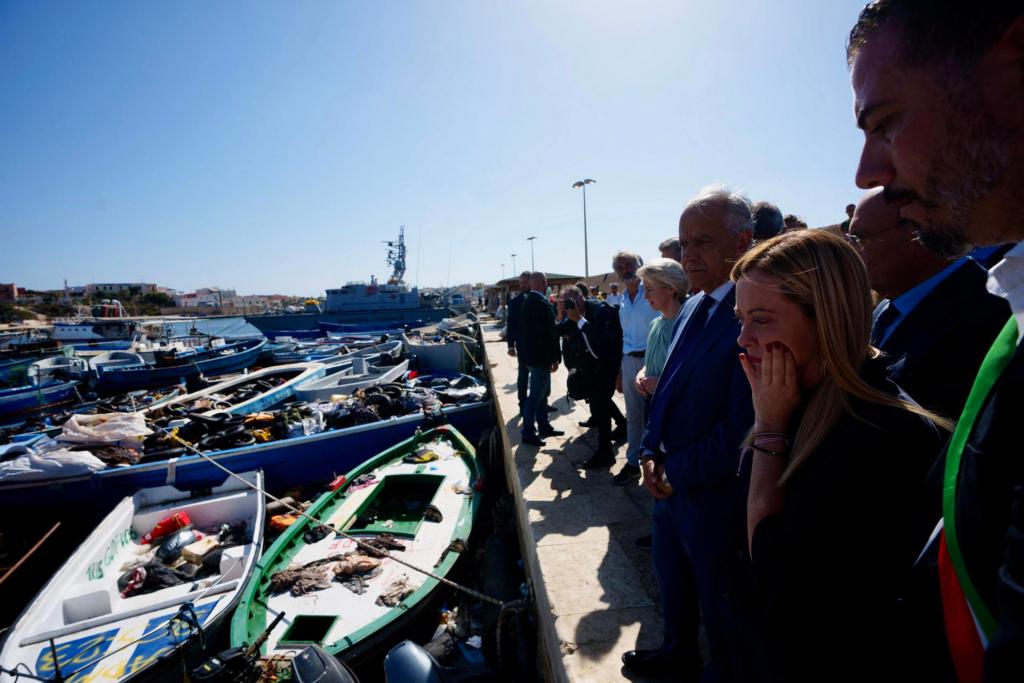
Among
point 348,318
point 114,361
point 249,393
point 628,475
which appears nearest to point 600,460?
point 628,475

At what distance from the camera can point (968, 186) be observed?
0.75 meters

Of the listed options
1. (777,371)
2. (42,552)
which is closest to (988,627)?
(777,371)

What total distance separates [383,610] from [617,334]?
12.1ft

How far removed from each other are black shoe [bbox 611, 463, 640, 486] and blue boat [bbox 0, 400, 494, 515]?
17.2 feet

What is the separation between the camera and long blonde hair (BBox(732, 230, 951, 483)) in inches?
42.1

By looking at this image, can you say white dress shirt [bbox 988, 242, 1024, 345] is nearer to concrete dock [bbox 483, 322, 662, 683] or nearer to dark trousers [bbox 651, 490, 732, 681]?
dark trousers [bbox 651, 490, 732, 681]

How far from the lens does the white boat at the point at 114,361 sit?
17875 mm

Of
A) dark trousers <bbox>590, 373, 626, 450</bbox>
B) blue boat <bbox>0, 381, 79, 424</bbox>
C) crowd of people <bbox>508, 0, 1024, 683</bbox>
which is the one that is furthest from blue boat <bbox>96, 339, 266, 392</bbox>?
crowd of people <bbox>508, 0, 1024, 683</bbox>

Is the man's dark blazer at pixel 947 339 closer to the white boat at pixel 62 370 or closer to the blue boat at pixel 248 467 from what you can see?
the blue boat at pixel 248 467

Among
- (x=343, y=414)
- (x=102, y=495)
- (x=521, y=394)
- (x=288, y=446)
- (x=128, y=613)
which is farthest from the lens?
(x=343, y=414)

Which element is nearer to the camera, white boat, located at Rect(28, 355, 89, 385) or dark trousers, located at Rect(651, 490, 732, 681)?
dark trousers, located at Rect(651, 490, 732, 681)

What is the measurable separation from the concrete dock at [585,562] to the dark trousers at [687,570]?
29 centimetres

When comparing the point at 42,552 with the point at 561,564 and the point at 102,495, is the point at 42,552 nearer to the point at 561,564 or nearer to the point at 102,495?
the point at 102,495

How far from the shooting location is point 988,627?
0.57m
